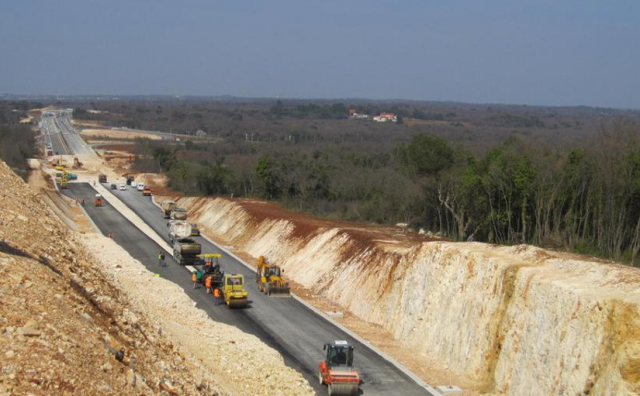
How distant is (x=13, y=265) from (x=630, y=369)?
18.2m

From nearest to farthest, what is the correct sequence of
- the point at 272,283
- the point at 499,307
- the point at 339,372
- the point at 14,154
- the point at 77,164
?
the point at 339,372, the point at 499,307, the point at 272,283, the point at 14,154, the point at 77,164

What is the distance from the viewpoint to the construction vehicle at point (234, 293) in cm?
3850

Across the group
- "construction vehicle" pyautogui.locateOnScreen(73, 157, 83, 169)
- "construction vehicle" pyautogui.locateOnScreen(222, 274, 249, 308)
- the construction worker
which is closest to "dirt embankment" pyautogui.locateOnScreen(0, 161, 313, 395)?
"construction vehicle" pyautogui.locateOnScreen(222, 274, 249, 308)

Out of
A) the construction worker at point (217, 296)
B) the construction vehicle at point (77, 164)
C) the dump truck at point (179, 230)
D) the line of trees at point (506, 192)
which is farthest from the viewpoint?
the construction vehicle at point (77, 164)

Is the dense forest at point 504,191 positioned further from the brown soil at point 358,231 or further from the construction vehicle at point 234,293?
the construction vehicle at point 234,293

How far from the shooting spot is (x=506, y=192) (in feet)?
168

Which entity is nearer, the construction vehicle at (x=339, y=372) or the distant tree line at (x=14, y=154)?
the construction vehicle at (x=339, y=372)

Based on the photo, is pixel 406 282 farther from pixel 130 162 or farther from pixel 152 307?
pixel 130 162

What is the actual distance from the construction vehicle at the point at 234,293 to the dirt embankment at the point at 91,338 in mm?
2582

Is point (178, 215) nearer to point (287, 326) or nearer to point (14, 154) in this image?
point (287, 326)

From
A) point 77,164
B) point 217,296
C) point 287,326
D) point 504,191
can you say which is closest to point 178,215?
point 217,296

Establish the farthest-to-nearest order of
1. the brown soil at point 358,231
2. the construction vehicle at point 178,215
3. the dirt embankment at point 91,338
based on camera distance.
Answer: the construction vehicle at point 178,215 < the brown soil at point 358,231 < the dirt embankment at point 91,338

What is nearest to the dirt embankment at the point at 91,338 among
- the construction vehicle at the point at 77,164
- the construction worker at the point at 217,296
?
the construction worker at the point at 217,296

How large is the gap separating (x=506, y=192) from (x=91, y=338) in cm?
3899
